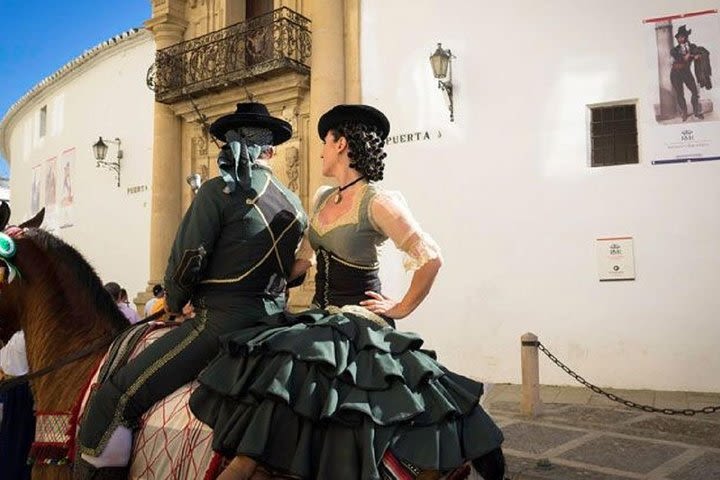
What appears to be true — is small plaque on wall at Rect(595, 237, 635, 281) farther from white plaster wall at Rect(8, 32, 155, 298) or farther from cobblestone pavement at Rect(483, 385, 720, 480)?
white plaster wall at Rect(8, 32, 155, 298)

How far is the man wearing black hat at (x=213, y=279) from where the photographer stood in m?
2.74

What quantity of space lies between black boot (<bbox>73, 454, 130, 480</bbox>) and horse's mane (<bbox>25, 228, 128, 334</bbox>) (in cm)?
83

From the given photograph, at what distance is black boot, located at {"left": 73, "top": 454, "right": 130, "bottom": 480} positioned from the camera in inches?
108

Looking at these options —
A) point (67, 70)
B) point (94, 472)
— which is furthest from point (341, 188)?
point (67, 70)

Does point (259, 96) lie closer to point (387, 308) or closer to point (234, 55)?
point (234, 55)

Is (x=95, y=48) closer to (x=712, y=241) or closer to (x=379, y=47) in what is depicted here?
(x=379, y=47)

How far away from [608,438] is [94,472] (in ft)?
16.1

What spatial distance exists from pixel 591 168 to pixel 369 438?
7.67m

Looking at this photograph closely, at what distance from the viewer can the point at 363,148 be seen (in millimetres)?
2811

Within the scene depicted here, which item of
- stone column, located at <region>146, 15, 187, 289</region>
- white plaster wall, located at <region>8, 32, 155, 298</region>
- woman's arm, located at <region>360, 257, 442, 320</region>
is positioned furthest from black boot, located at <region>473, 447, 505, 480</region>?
white plaster wall, located at <region>8, 32, 155, 298</region>

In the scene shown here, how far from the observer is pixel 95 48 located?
55.4ft

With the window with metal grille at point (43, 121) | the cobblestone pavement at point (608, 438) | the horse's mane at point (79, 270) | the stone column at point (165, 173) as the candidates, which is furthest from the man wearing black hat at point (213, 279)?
the window with metal grille at point (43, 121)

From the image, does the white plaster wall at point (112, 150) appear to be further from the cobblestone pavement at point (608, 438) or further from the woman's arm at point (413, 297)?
the woman's arm at point (413, 297)

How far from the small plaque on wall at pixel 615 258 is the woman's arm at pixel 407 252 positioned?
678cm
